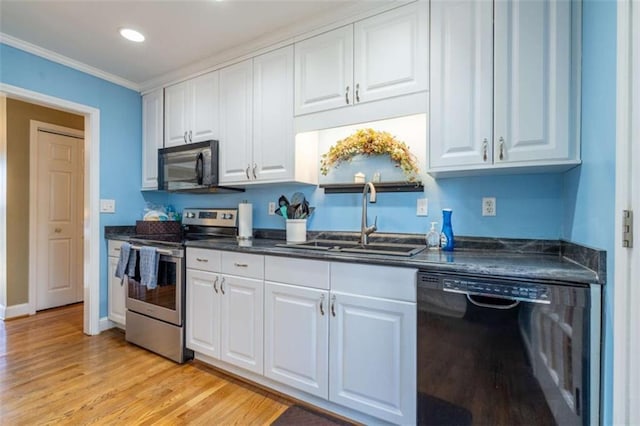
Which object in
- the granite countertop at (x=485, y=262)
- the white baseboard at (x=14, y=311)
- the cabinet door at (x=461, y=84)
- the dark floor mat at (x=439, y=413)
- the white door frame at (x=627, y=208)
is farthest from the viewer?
the white baseboard at (x=14, y=311)

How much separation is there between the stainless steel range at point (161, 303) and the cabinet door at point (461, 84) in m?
1.90

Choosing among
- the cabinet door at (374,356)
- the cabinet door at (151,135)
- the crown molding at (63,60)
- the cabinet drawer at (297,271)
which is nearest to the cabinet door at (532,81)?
the cabinet door at (374,356)

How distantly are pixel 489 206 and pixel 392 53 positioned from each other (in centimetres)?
107

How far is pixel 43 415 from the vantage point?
1701 mm

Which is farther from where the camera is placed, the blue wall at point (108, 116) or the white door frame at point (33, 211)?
the white door frame at point (33, 211)

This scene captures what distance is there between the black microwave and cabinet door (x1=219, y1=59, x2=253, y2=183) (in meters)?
0.08

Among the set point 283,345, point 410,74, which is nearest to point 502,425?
point 283,345

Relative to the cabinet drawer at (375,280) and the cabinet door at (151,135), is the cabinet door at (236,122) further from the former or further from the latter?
the cabinet drawer at (375,280)

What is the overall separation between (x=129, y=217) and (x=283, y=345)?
2285 millimetres

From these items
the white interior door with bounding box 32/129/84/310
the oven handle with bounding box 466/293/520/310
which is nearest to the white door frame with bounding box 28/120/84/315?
the white interior door with bounding box 32/129/84/310

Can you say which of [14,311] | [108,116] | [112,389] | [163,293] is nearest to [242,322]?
[163,293]

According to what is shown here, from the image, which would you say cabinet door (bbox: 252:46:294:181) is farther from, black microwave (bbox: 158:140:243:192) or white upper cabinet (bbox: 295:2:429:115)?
black microwave (bbox: 158:140:243:192)

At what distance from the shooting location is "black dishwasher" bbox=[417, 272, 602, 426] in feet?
3.67

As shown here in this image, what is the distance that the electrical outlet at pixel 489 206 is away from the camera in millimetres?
1856
